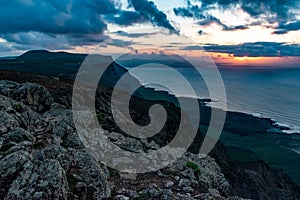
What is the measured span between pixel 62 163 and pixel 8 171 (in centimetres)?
239

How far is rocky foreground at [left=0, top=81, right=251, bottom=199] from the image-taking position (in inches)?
424

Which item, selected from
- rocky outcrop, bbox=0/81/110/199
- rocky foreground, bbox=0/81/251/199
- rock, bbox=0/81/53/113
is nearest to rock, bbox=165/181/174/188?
rocky foreground, bbox=0/81/251/199

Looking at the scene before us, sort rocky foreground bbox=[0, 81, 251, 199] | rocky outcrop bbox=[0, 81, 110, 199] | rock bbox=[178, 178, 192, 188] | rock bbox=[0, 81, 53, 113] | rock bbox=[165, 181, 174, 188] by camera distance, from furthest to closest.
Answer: rock bbox=[0, 81, 53, 113]
rock bbox=[178, 178, 192, 188]
rock bbox=[165, 181, 174, 188]
rocky foreground bbox=[0, 81, 251, 199]
rocky outcrop bbox=[0, 81, 110, 199]

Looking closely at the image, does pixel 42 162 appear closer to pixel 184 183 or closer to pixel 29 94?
pixel 184 183

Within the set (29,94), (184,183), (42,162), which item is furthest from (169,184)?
(29,94)

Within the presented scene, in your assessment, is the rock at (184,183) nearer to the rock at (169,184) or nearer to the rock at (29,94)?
the rock at (169,184)

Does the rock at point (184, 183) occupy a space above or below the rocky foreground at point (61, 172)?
below

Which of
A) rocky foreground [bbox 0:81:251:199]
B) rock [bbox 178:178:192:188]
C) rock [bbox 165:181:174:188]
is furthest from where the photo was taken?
rock [bbox 178:178:192:188]

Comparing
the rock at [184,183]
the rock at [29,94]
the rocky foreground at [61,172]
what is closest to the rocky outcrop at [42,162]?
the rocky foreground at [61,172]

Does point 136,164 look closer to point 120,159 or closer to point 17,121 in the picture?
point 120,159

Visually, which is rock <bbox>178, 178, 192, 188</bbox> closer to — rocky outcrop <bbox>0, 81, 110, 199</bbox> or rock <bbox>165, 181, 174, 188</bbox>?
rock <bbox>165, 181, 174, 188</bbox>

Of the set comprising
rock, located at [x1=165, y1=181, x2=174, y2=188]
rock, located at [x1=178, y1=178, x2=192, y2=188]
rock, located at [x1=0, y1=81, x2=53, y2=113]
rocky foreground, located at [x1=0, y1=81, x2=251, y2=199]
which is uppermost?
rock, located at [x1=0, y1=81, x2=53, y2=113]

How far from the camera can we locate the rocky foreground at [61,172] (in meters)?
10.8

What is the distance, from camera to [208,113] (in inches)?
6339
